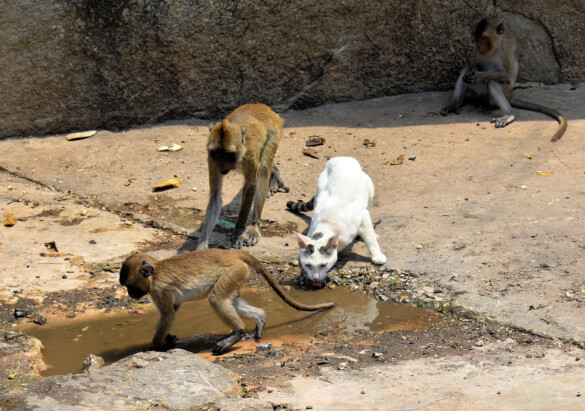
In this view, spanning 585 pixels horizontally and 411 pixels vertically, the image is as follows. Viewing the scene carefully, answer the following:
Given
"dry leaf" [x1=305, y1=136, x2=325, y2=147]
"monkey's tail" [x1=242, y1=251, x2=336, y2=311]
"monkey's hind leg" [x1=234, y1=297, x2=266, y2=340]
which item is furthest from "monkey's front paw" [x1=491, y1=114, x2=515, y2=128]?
"monkey's hind leg" [x1=234, y1=297, x2=266, y2=340]

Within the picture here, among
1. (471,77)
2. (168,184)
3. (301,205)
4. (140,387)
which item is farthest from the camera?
(471,77)

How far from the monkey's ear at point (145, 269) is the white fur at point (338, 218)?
1927 mm

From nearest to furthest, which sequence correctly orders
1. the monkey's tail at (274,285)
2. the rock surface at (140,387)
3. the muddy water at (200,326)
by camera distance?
the rock surface at (140,387) → the muddy water at (200,326) → the monkey's tail at (274,285)

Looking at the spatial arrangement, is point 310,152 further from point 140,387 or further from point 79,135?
point 140,387

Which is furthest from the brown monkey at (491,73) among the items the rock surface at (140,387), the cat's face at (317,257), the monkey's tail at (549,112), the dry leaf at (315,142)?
the rock surface at (140,387)

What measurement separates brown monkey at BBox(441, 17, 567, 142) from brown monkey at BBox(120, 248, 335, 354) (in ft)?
21.5

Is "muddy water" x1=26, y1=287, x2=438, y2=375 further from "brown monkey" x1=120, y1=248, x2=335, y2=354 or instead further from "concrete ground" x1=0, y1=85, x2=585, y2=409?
"concrete ground" x1=0, y1=85, x2=585, y2=409

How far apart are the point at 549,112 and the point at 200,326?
7.11 metres

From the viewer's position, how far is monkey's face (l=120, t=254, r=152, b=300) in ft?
20.2

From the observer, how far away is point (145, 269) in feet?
20.2

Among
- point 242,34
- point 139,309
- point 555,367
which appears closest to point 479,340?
point 555,367

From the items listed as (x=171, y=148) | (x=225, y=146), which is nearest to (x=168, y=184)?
(x=171, y=148)

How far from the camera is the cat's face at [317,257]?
754 cm

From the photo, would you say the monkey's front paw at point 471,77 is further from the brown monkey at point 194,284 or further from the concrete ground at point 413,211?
the brown monkey at point 194,284
